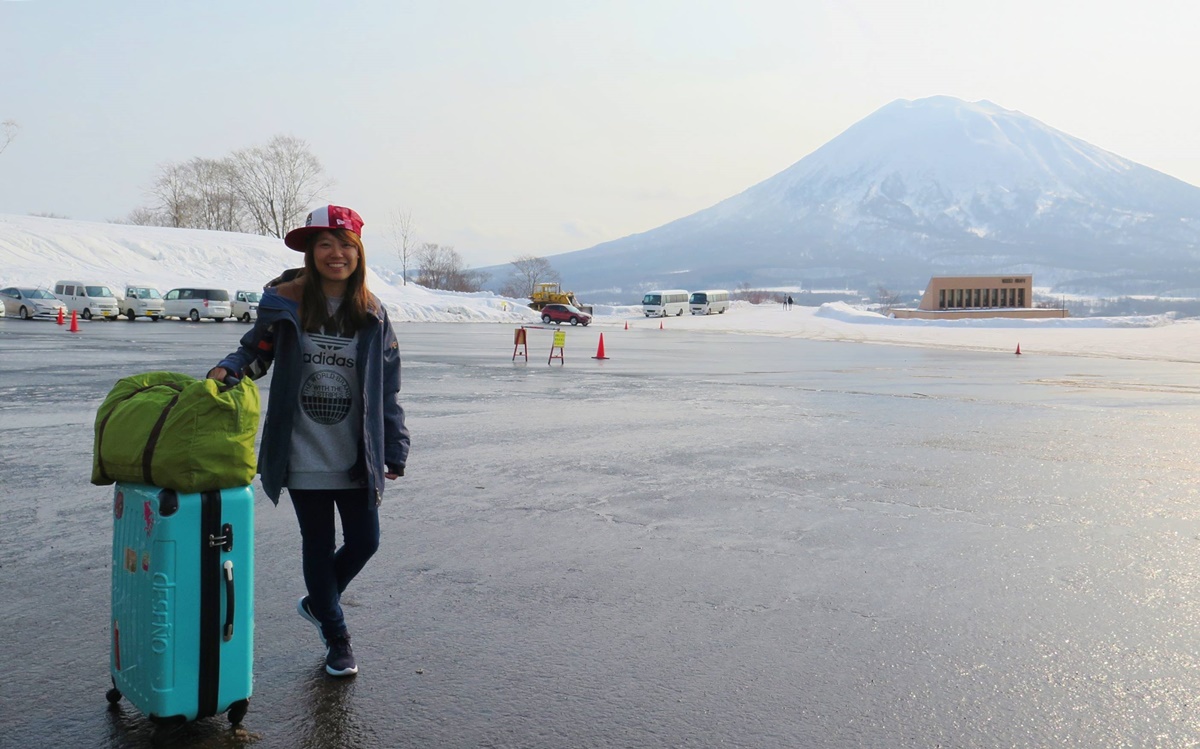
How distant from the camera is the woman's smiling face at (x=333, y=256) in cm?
377

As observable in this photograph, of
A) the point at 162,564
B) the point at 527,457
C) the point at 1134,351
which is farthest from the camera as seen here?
the point at 1134,351

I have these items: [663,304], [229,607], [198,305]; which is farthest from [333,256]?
[663,304]

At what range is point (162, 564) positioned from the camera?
3277 mm

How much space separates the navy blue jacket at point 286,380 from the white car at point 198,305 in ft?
141

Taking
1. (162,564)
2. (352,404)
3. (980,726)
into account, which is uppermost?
(352,404)

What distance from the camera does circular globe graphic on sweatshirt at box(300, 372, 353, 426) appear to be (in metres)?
3.80

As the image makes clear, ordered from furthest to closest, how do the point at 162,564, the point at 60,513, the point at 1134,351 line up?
the point at 1134,351
the point at 60,513
the point at 162,564

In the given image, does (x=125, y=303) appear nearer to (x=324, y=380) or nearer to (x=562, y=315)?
(x=562, y=315)

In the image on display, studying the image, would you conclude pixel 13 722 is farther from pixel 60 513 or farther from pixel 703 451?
pixel 703 451

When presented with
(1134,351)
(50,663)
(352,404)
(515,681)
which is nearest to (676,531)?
(515,681)

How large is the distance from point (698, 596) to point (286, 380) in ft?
7.91

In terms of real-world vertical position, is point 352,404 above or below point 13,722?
above

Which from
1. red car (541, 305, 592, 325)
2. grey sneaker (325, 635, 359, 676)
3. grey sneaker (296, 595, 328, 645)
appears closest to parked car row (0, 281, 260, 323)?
red car (541, 305, 592, 325)

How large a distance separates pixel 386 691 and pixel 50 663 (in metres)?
A: 1.38
